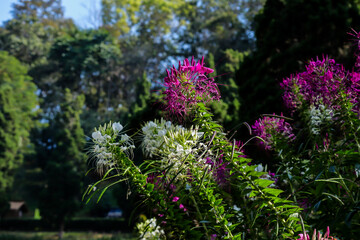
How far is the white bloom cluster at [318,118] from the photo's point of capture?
1.84m

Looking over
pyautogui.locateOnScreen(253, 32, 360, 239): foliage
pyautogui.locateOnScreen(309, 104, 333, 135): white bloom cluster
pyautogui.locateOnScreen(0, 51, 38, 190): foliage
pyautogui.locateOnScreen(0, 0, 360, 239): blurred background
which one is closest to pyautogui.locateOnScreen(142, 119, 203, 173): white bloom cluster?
pyautogui.locateOnScreen(253, 32, 360, 239): foliage

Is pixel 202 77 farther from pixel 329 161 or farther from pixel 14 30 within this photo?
pixel 14 30

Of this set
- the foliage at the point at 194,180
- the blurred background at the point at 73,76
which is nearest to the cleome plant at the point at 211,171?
the foliage at the point at 194,180

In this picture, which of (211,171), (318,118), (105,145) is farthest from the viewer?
(318,118)

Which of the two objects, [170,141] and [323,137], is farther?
[323,137]

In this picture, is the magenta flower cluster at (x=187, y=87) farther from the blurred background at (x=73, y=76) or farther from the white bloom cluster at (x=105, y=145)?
the blurred background at (x=73, y=76)

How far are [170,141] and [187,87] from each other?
0.25m

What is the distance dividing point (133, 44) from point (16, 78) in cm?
911

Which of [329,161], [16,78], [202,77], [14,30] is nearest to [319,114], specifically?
[329,161]

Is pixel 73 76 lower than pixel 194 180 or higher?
higher

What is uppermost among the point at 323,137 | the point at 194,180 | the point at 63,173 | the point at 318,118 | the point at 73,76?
the point at 73,76

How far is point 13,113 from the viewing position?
22.3 metres

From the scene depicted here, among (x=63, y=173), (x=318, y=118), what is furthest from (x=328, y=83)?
(x=63, y=173)

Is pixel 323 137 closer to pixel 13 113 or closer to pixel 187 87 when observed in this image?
pixel 187 87
